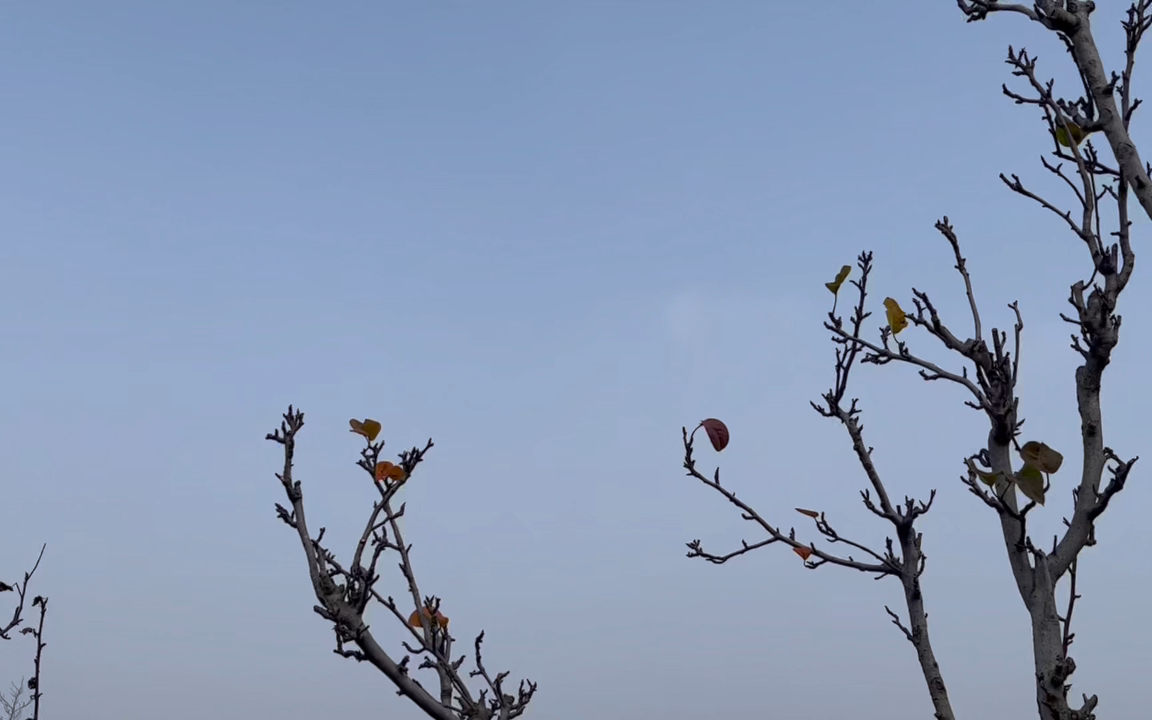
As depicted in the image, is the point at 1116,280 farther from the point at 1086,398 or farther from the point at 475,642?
the point at 475,642

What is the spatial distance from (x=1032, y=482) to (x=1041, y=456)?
0.10 meters

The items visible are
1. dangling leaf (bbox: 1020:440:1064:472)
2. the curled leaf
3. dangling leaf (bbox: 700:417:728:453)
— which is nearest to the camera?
dangling leaf (bbox: 1020:440:1064:472)

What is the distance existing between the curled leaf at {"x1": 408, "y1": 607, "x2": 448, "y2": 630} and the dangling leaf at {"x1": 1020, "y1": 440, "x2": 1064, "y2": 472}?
223 centimetres

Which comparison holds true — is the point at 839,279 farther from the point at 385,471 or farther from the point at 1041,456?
the point at 385,471

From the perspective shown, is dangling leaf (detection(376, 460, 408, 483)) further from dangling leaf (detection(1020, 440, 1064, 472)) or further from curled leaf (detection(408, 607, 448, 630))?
dangling leaf (detection(1020, 440, 1064, 472))

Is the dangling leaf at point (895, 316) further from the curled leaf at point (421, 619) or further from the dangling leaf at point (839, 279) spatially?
the curled leaf at point (421, 619)

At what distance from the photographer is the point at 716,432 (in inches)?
174

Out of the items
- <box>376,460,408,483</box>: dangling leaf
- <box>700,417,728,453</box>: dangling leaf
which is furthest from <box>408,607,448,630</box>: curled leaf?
<box>700,417,728,453</box>: dangling leaf

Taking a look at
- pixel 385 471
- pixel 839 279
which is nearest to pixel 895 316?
pixel 839 279

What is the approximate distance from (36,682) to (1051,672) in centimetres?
504

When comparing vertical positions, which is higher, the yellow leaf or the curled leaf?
the yellow leaf

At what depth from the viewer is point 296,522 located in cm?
279

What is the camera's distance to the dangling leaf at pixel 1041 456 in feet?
10.1

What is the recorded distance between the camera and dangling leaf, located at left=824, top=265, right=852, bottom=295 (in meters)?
4.45
